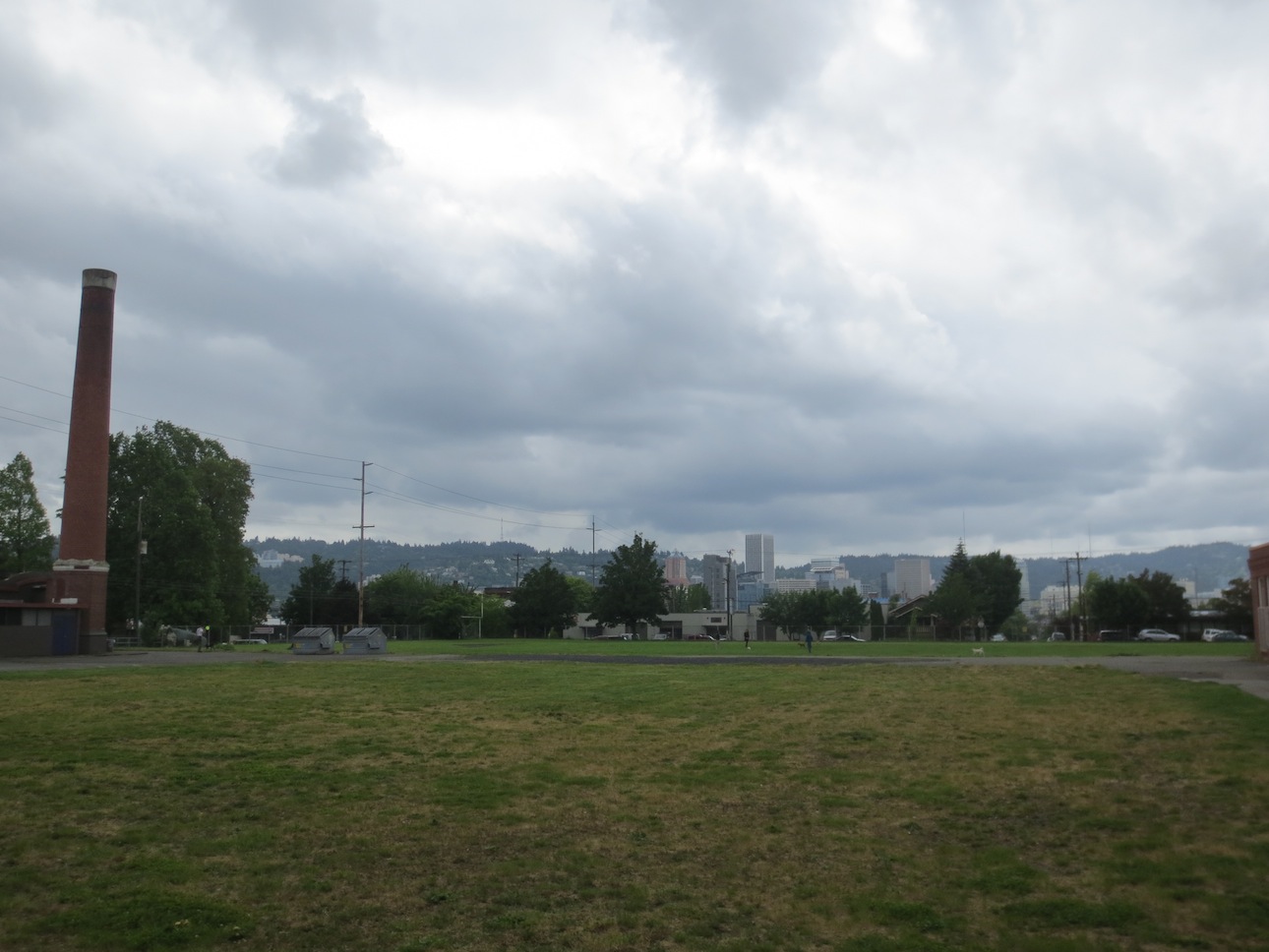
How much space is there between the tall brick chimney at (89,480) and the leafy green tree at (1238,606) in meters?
88.5

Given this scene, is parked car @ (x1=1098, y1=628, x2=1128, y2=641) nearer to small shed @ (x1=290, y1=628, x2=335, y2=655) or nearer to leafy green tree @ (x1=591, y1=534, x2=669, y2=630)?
leafy green tree @ (x1=591, y1=534, x2=669, y2=630)

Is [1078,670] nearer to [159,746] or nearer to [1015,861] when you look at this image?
[1015,861]

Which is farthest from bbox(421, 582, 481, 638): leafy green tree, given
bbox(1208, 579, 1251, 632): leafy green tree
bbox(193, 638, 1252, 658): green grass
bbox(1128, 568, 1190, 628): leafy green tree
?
bbox(1208, 579, 1251, 632): leafy green tree

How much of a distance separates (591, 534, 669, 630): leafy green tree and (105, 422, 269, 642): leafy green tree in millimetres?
42059

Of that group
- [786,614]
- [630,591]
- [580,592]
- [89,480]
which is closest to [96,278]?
[89,480]

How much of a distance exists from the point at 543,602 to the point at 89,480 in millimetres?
69079

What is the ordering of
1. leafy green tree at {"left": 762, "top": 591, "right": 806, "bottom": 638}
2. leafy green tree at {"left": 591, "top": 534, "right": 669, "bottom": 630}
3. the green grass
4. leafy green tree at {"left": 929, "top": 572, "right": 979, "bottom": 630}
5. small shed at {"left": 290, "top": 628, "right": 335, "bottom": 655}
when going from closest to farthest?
the green grass, small shed at {"left": 290, "top": 628, "right": 335, "bottom": 655}, leafy green tree at {"left": 929, "top": 572, "right": 979, "bottom": 630}, leafy green tree at {"left": 591, "top": 534, "right": 669, "bottom": 630}, leafy green tree at {"left": 762, "top": 591, "right": 806, "bottom": 638}

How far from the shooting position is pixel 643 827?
12609 millimetres

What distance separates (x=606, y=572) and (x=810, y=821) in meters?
103

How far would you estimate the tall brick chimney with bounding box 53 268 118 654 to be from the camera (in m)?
57.3

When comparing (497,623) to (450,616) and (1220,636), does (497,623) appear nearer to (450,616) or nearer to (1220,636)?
(450,616)

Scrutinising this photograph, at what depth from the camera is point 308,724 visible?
20016mm

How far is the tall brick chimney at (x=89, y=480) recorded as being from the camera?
5734cm

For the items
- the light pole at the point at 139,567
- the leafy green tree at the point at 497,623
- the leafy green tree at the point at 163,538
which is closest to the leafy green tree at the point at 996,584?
the leafy green tree at the point at 497,623
